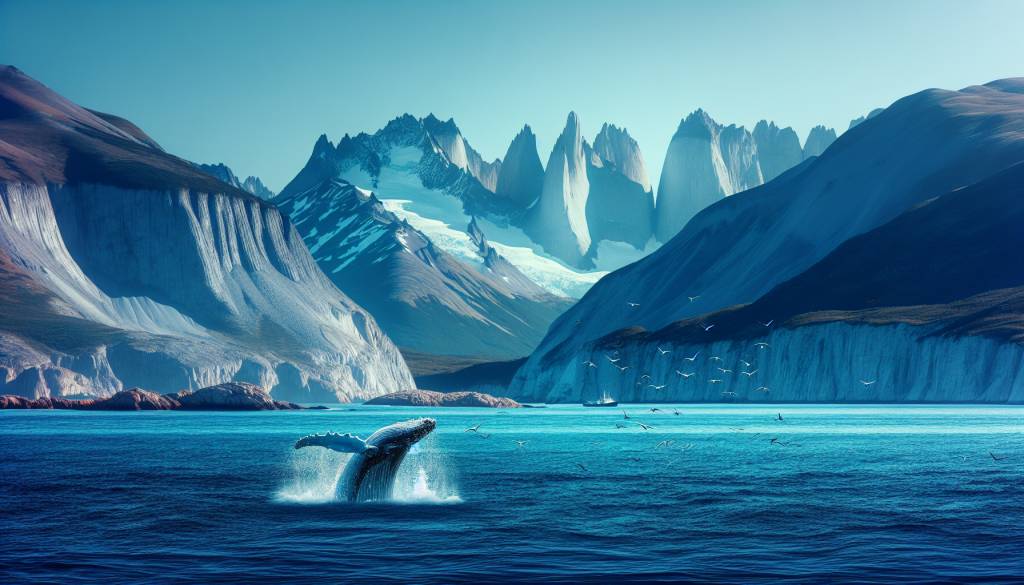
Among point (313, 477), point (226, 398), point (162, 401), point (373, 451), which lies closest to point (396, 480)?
point (313, 477)

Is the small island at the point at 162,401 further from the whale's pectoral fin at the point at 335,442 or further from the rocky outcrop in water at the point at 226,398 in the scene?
the whale's pectoral fin at the point at 335,442

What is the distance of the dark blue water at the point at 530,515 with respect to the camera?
29672 millimetres

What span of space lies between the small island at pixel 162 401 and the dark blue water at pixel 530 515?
82357mm

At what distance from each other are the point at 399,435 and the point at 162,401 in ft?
415

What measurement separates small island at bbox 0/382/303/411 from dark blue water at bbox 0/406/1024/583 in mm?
82357

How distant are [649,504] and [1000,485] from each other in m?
14.5

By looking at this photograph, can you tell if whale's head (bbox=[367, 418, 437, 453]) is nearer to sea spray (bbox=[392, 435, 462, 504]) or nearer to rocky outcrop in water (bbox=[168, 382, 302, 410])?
sea spray (bbox=[392, 435, 462, 504])

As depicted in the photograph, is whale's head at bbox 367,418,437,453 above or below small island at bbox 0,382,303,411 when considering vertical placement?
below

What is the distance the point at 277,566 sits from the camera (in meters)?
30.1

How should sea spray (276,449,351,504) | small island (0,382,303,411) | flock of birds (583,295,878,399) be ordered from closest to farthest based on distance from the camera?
sea spray (276,449,351,504)
small island (0,382,303,411)
flock of birds (583,295,878,399)

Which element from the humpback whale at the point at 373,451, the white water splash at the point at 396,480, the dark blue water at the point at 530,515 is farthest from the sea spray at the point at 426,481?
→ the humpback whale at the point at 373,451

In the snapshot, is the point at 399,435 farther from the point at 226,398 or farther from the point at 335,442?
the point at 226,398

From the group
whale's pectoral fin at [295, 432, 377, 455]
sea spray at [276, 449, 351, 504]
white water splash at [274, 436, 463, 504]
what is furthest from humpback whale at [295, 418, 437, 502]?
sea spray at [276, 449, 351, 504]

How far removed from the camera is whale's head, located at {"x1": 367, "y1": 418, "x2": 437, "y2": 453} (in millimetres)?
38000
